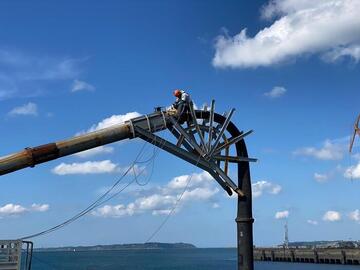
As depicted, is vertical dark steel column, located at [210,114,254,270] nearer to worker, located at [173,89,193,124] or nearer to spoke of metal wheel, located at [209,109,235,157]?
spoke of metal wheel, located at [209,109,235,157]

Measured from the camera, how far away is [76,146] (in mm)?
18938

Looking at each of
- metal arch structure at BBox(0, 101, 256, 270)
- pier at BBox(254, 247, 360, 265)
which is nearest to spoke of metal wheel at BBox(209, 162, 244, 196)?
metal arch structure at BBox(0, 101, 256, 270)

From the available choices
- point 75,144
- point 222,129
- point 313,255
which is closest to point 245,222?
point 222,129

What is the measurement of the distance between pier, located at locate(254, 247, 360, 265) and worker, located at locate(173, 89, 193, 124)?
13140 cm

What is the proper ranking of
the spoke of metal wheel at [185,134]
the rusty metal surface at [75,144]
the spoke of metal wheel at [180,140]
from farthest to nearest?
the spoke of metal wheel at [180,140]
the spoke of metal wheel at [185,134]
the rusty metal surface at [75,144]

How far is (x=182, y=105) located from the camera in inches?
Result: 824

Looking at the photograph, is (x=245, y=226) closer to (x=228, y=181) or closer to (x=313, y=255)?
→ (x=228, y=181)

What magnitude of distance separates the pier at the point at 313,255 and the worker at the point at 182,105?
131 metres

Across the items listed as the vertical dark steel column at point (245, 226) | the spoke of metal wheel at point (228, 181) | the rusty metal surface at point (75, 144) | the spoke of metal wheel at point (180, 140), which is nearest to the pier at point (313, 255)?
the vertical dark steel column at point (245, 226)

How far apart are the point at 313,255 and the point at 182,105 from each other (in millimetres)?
153539

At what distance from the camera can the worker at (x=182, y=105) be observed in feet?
68.6

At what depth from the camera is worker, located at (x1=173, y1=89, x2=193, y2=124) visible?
68.6 feet

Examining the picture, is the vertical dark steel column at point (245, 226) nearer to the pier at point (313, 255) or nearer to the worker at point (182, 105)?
the worker at point (182, 105)

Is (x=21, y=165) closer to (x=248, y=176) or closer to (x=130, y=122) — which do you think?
(x=130, y=122)
